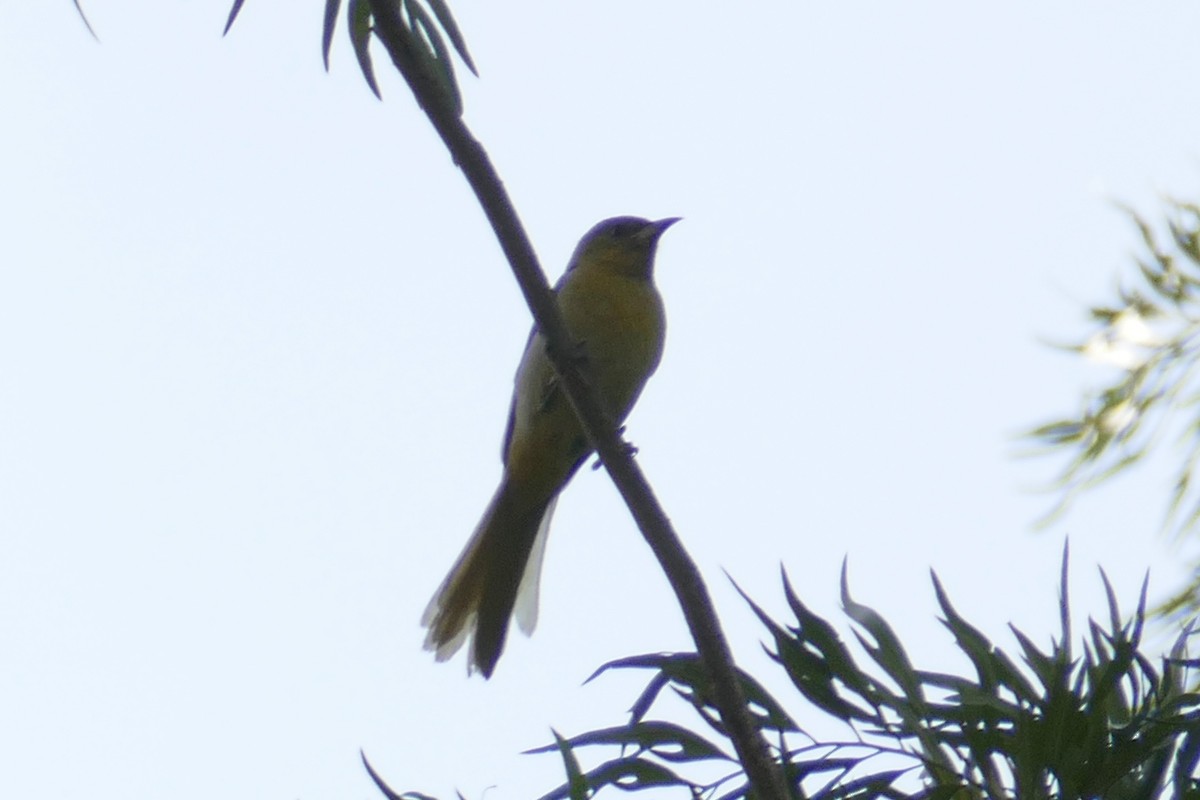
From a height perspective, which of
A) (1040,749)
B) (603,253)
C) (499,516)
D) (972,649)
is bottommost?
(1040,749)

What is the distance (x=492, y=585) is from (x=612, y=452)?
243 cm

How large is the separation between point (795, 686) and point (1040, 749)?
1.58 feet

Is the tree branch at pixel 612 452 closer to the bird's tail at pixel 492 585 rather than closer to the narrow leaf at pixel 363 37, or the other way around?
the narrow leaf at pixel 363 37

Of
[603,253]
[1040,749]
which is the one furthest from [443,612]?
[1040,749]

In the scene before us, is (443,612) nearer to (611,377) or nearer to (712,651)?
(611,377)

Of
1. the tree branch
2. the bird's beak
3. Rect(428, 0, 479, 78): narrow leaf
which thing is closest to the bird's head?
the bird's beak

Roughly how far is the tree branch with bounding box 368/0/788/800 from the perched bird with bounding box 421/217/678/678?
2.15 m

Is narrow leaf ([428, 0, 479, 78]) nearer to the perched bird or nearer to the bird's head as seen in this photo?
the perched bird

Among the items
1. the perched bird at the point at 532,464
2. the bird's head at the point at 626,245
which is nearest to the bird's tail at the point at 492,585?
the perched bird at the point at 532,464

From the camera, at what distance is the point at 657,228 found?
6250 mm

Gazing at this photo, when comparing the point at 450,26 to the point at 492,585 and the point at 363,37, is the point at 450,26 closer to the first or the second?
the point at 363,37

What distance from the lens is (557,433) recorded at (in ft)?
17.7

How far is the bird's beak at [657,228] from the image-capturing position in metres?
6.21

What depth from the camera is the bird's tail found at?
5395 mm
